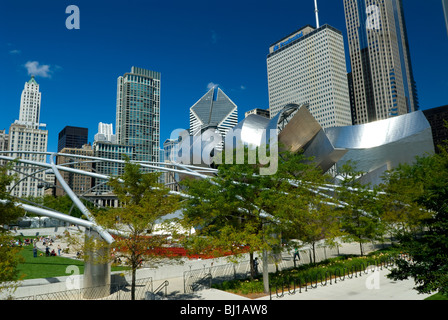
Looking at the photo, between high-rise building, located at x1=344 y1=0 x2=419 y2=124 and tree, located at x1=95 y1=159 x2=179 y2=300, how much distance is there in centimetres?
15603

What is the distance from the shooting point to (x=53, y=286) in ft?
46.8

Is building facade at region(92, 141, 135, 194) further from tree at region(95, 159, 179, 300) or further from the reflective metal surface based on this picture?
tree at region(95, 159, 179, 300)

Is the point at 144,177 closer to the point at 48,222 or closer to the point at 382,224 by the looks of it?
the point at 382,224

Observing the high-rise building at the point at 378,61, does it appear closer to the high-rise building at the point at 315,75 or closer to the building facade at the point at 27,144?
the high-rise building at the point at 315,75

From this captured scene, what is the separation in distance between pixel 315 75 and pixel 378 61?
1249 inches

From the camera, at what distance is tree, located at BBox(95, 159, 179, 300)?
12609 millimetres

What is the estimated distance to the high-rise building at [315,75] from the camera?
147m

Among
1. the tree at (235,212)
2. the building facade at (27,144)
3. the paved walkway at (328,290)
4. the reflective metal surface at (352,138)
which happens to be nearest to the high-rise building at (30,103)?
the building facade at (27,144)

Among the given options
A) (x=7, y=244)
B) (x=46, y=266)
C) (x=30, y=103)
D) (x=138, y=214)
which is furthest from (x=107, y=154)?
(x=7, y=244)

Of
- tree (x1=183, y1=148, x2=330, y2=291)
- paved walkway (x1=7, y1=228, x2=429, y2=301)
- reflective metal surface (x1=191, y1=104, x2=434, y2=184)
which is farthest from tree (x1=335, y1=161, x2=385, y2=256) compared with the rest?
reflective metal surface (x1=191, y1=104, x2=434, y2=184)

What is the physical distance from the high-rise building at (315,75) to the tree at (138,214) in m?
138

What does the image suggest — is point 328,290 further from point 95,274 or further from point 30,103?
point 30,103

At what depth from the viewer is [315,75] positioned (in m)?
153
